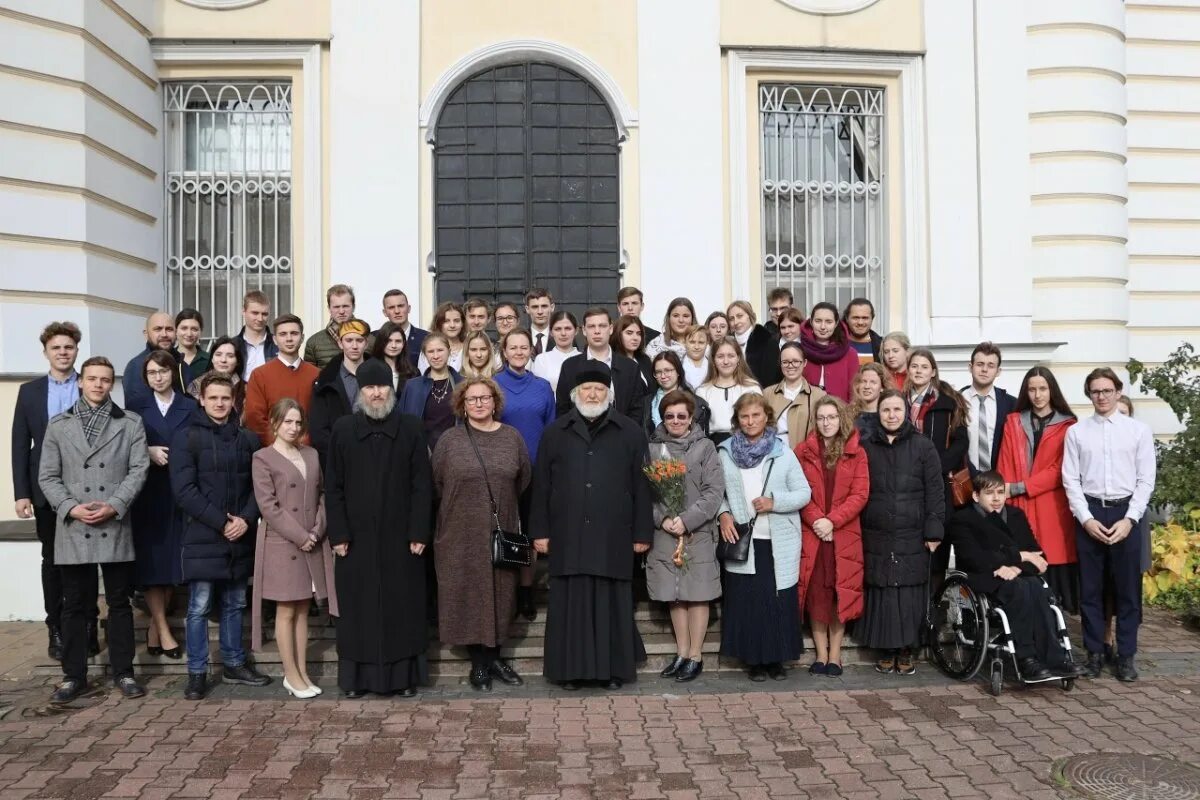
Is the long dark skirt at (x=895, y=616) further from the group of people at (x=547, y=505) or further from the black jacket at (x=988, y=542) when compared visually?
the black jacket at (x=988, y=542)

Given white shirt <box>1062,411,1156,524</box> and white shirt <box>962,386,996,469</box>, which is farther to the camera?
white shirt <box>962,386,996,469</box>

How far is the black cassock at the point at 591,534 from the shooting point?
6.67m

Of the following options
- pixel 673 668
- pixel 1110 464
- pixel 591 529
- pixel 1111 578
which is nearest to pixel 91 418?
pixel 591 529

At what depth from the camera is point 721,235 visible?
10484 mm

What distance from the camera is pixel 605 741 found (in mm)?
5770

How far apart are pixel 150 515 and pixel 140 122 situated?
4.64m

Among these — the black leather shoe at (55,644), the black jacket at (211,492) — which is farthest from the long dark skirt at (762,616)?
the black leather shoe at (55,644)

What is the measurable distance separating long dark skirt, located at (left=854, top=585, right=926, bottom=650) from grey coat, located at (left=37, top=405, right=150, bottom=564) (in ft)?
14.6

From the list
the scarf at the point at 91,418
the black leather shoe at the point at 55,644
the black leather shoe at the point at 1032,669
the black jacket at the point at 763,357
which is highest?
the black jacket at the point at 763,357

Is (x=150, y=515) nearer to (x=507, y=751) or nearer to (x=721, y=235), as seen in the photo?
(x=507, y=751)

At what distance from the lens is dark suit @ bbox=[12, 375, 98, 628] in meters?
6.68

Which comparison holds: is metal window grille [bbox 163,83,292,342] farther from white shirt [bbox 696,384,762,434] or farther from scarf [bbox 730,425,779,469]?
scarf [bbox 730,425,779,469]

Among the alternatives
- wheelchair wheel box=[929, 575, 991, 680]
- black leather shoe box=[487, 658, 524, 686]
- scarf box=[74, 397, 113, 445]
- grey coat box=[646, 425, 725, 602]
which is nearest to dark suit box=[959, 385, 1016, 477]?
wheelchair wheel box=[929, 575, 991, 680]

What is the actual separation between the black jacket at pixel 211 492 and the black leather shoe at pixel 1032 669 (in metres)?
4.56
